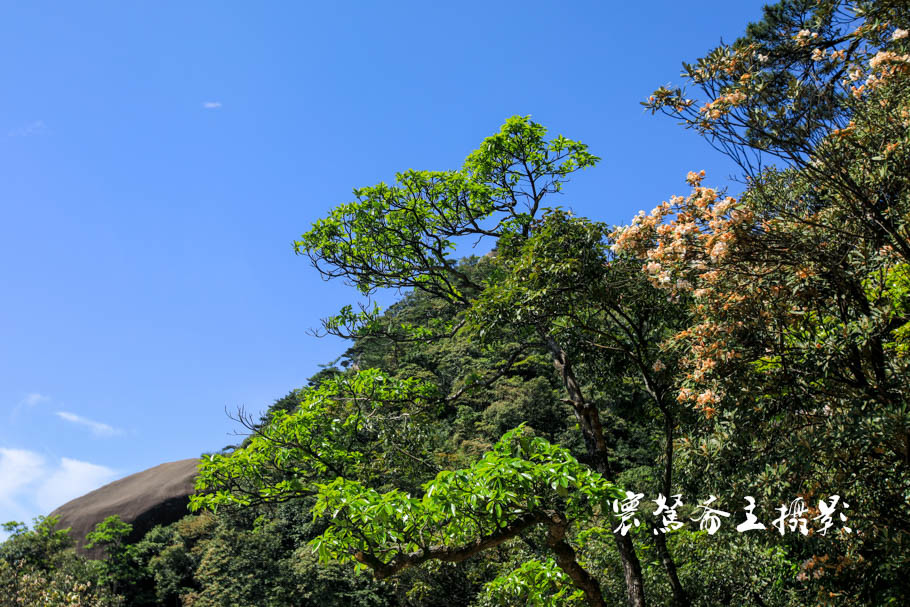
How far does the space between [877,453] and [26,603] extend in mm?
12685

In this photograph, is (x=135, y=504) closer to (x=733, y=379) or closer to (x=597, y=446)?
(x=597, y=446)

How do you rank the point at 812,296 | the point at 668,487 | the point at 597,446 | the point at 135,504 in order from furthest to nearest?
the point at 135,504, the point at 597,446, the point at 668,487, the point at 812,296

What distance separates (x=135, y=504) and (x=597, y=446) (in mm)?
25423

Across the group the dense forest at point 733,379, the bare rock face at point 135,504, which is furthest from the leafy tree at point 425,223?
the bare rock face at point 135,504

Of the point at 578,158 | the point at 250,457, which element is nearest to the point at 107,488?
the point at 250,457

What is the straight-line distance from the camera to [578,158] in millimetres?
7855

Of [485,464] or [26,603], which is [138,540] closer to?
[26,603]

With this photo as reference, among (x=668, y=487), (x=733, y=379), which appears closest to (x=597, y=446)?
(x=668, y=487)

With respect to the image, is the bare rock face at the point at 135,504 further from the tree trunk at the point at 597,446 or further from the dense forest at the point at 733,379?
the tree trunk at the point at 597,446

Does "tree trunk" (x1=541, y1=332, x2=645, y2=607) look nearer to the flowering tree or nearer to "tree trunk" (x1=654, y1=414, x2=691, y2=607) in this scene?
"tree trunk" (x1=654, y1=414, x2=691, y2=607)

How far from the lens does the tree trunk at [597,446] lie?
595 centimetres

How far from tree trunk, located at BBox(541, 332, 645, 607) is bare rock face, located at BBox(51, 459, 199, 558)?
2212 cm

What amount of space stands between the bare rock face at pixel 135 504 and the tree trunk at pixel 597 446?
72.6ft

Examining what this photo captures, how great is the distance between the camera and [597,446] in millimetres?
6574
